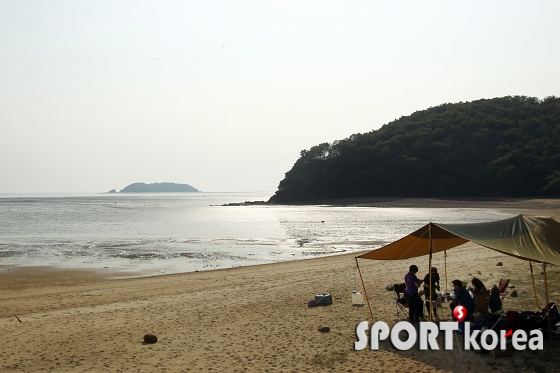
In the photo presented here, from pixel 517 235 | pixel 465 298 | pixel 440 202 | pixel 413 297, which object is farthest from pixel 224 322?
pixel 440 202

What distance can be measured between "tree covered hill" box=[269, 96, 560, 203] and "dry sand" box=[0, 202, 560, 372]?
74.1m

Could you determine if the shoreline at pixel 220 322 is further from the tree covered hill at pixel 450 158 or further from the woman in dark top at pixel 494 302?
the tree covered hill at pixel 450 158

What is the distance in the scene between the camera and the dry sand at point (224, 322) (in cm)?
914

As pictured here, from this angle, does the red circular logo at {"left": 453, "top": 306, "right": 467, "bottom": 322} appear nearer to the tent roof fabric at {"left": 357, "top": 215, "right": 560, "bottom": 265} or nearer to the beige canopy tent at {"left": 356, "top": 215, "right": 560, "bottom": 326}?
the beige canopy tent at {"left": 356, "top": 215, "right": 560, "bottom": 326}

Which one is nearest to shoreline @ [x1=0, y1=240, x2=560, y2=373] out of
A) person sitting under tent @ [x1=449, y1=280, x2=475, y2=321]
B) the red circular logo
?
the red circular logo

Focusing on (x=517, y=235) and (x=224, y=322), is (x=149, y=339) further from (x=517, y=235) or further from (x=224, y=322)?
(x=517, y=235)

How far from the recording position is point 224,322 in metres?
12.4

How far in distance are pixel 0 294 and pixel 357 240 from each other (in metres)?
23.5

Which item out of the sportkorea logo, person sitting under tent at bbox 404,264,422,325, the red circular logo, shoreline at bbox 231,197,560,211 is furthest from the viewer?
shoreline at bbox 231,197,560,211

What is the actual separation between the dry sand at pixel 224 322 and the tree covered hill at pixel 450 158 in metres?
74.1

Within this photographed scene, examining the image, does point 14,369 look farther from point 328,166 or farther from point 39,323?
→ point 328,166

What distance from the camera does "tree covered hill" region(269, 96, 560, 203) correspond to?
87.4 meters

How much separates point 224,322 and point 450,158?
3605 inches

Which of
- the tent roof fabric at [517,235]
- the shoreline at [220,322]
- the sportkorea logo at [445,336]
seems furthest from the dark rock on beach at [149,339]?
the tent roof fabric at [517,235]
